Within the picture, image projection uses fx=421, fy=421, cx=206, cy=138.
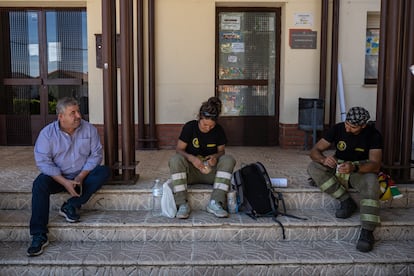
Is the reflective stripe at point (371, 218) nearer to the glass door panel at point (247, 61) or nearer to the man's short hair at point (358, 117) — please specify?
the man's short hair at point (358, 117)

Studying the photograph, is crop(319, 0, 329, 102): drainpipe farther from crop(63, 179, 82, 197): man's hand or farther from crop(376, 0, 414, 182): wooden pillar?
crop(63, 179, 82, 197): man's hand

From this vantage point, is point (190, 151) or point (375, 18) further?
point (375, 18)

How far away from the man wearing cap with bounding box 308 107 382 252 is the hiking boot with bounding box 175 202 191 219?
1.22 meters

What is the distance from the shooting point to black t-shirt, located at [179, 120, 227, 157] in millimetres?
4117

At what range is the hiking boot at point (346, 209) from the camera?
12.6 feet

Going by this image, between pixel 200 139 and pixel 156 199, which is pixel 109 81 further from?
pixel 156 199

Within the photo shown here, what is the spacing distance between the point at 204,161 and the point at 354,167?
4.54 feet

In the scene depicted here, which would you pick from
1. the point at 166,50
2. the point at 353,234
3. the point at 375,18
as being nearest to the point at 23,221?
the point at 353,234

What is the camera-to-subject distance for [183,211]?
381 centimetres

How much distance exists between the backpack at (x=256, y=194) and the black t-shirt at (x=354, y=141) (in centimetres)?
72

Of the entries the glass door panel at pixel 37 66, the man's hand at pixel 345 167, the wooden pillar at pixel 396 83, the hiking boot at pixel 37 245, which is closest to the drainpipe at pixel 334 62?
the wooden pillar at pixel 396 83

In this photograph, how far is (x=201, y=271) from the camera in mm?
3295

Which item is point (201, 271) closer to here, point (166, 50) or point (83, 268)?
point (83, 268)

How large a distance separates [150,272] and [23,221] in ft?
4.18
